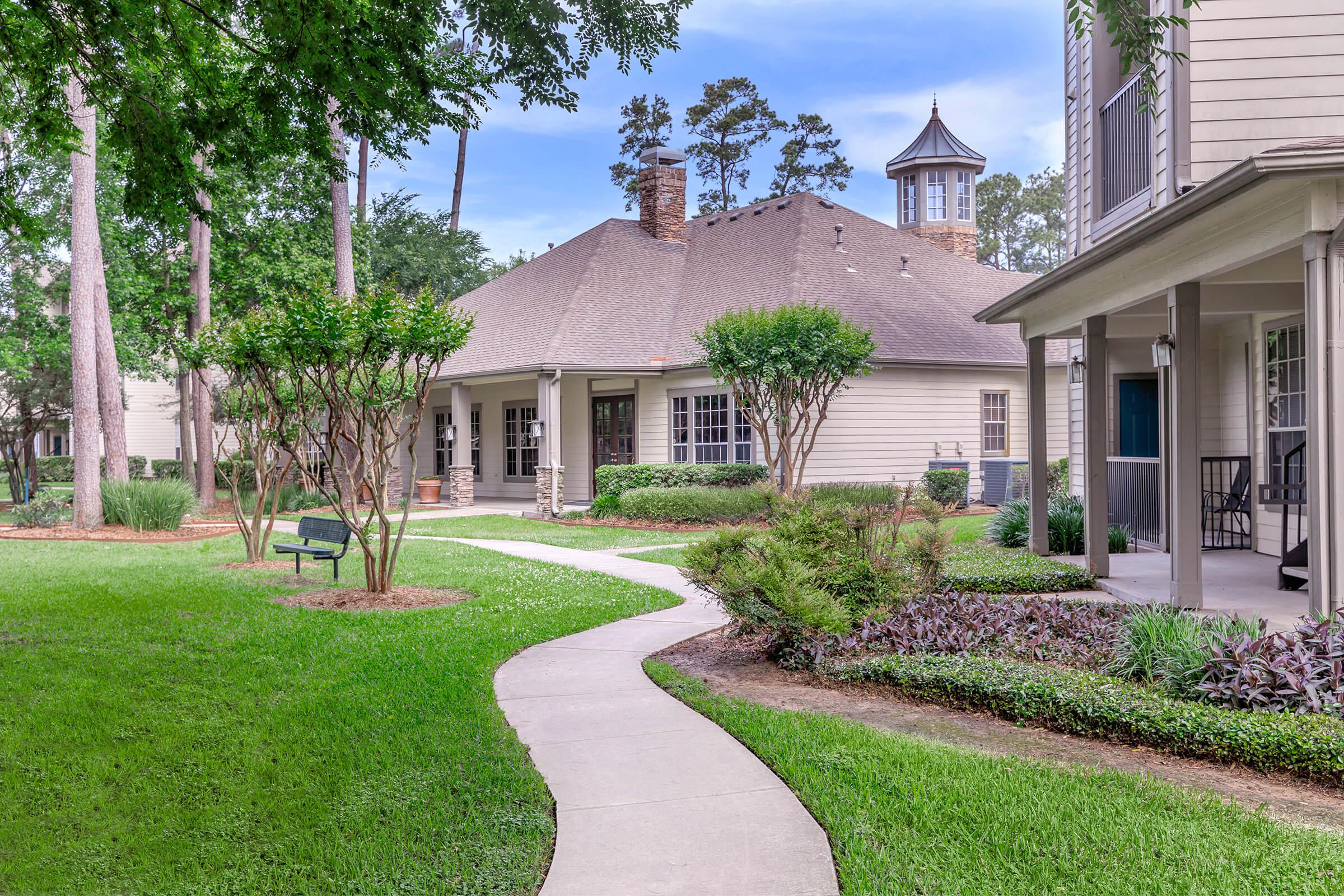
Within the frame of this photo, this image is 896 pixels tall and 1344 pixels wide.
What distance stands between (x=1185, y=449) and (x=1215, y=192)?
84.6 inches

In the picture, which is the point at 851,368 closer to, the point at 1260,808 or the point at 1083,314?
the point at 1083,314

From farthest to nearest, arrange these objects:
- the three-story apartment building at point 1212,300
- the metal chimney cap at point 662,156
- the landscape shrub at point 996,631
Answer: the metal chimney cap at point 662,156, the landscape shrub at point 996,631, the three-story apartment building at point 1212,300

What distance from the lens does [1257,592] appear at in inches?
325

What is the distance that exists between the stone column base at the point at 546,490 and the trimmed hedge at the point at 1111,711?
13458 millimetres

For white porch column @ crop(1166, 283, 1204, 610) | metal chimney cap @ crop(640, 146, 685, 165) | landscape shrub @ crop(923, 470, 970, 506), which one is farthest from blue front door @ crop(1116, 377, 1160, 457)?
metal chimney cap @ crop(640, 146, 685, 165)

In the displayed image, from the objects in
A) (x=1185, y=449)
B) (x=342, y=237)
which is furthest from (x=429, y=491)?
(x=1185, y=449)

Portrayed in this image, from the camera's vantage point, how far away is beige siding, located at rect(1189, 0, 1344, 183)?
9.16 metres

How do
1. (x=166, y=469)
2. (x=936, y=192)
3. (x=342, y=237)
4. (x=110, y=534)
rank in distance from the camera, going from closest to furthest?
(x=110, y=534) → (x=342, y=237) → (x=936, y=192) → (x=166, y=469)

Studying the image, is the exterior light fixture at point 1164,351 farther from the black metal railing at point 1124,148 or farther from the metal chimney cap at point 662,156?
the metal chimney cap at point 662,156

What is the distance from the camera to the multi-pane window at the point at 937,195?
27750 mm

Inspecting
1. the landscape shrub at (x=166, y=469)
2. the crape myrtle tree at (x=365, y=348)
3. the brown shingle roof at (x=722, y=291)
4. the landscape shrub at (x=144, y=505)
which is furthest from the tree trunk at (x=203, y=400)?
the landscape shrub at (x=166, y=469)

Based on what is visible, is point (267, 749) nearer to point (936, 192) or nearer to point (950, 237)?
point (950, 237)

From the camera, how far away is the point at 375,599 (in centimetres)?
948

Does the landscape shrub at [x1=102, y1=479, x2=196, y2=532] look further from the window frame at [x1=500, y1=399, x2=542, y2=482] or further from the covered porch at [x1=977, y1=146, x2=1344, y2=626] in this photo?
the covered porch at [x1=977, y1=146, x2=1344, y2=626]
